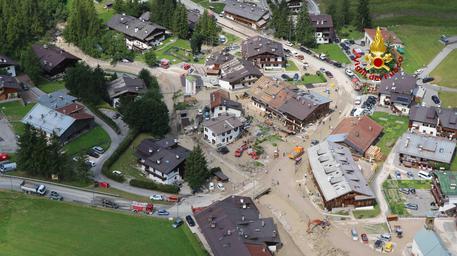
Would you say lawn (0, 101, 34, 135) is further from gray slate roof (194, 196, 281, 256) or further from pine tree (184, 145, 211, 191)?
gray slate roof (194, 196, 281, 256)

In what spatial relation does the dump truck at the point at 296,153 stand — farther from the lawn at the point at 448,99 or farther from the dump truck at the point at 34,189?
the dump truck at the point at 34,189

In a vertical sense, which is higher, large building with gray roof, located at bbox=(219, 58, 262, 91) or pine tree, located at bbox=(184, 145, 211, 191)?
pine tree, located at bbox=(184, 145, 211, 191)

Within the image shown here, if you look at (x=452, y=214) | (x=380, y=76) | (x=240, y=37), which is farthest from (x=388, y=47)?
(x=452, y=214)

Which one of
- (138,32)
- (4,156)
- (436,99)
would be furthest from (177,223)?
(138,32)

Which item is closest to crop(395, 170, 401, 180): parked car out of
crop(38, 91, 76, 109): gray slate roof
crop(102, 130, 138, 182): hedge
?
crop(102, 130, 138, 182): hedge

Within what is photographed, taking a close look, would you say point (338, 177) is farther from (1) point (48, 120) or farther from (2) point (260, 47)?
(2) point (260, 47)

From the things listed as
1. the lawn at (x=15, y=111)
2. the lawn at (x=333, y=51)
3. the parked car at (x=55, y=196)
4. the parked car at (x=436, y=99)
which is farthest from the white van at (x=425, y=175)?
the lawn at (x=15, y=111)
